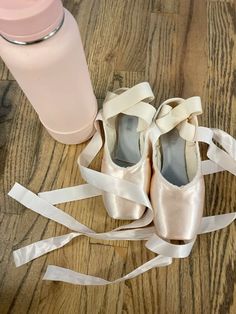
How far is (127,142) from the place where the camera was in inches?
26.0

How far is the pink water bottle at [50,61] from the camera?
18.0 inches

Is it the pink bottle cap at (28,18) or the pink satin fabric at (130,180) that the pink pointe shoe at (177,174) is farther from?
the pink bottle cap at (28,18)

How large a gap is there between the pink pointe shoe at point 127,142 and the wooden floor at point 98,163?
0.18ft

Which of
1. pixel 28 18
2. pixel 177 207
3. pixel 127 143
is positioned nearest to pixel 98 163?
pixel 127 143

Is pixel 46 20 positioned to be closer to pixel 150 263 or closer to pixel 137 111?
pixel 137 111

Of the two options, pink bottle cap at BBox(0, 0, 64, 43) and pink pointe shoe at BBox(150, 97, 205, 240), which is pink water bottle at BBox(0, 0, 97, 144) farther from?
pink pointe shoe at BBox(150, 97, 205, 240)

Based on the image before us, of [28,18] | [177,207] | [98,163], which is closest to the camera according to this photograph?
[28,18]

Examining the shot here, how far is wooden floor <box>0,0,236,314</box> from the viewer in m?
0.59

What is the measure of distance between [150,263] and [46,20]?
1.27 ft

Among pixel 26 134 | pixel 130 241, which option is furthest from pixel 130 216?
pixel 26 134

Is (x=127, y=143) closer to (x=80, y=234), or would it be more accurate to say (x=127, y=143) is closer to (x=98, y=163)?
(x=98, y=163)

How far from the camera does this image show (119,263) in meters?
0.61

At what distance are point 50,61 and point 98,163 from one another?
23 cm

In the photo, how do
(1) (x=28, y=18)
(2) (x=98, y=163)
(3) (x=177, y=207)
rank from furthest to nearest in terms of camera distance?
(2) (x=98, y=163), (3) (x=177, y=207), (1) (x=28, y=18)
